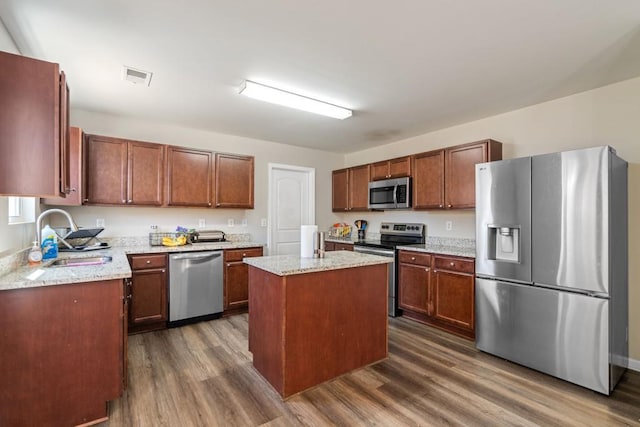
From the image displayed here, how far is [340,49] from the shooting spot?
223 cm

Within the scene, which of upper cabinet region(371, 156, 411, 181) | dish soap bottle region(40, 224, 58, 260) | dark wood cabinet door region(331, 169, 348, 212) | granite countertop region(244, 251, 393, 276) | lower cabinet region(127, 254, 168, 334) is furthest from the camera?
dark wood cabinet door region(331, 169, 348, 212)

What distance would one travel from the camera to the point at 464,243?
3.87 meters

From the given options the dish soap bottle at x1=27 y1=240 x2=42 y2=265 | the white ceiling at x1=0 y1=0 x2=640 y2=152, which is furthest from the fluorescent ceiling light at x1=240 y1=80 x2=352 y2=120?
the dish soap bottle at x1=27 y1=240 x2=42 y2=265

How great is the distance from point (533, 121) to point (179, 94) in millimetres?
3692

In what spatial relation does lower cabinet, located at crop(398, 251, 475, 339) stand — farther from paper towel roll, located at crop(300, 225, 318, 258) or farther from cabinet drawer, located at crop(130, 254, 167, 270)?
cabinet drawer, located at crop(130, 254, 167, 270)

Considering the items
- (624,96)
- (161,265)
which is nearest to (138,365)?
(161,265)

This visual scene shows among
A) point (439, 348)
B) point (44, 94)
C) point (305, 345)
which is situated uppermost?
point (44, 94)

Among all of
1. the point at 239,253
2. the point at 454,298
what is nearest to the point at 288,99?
the point at 239,253

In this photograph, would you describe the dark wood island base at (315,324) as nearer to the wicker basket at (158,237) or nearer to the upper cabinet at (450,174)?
the upper cabinet at (450,174)

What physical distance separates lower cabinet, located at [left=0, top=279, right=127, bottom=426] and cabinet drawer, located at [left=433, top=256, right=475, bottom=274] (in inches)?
121

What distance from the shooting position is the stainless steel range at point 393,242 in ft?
13.2

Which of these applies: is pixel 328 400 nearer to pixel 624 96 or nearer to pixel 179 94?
pixel 179 94

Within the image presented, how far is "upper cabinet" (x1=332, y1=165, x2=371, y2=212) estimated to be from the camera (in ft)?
16.4

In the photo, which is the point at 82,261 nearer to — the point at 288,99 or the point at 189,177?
the point at 189,177
